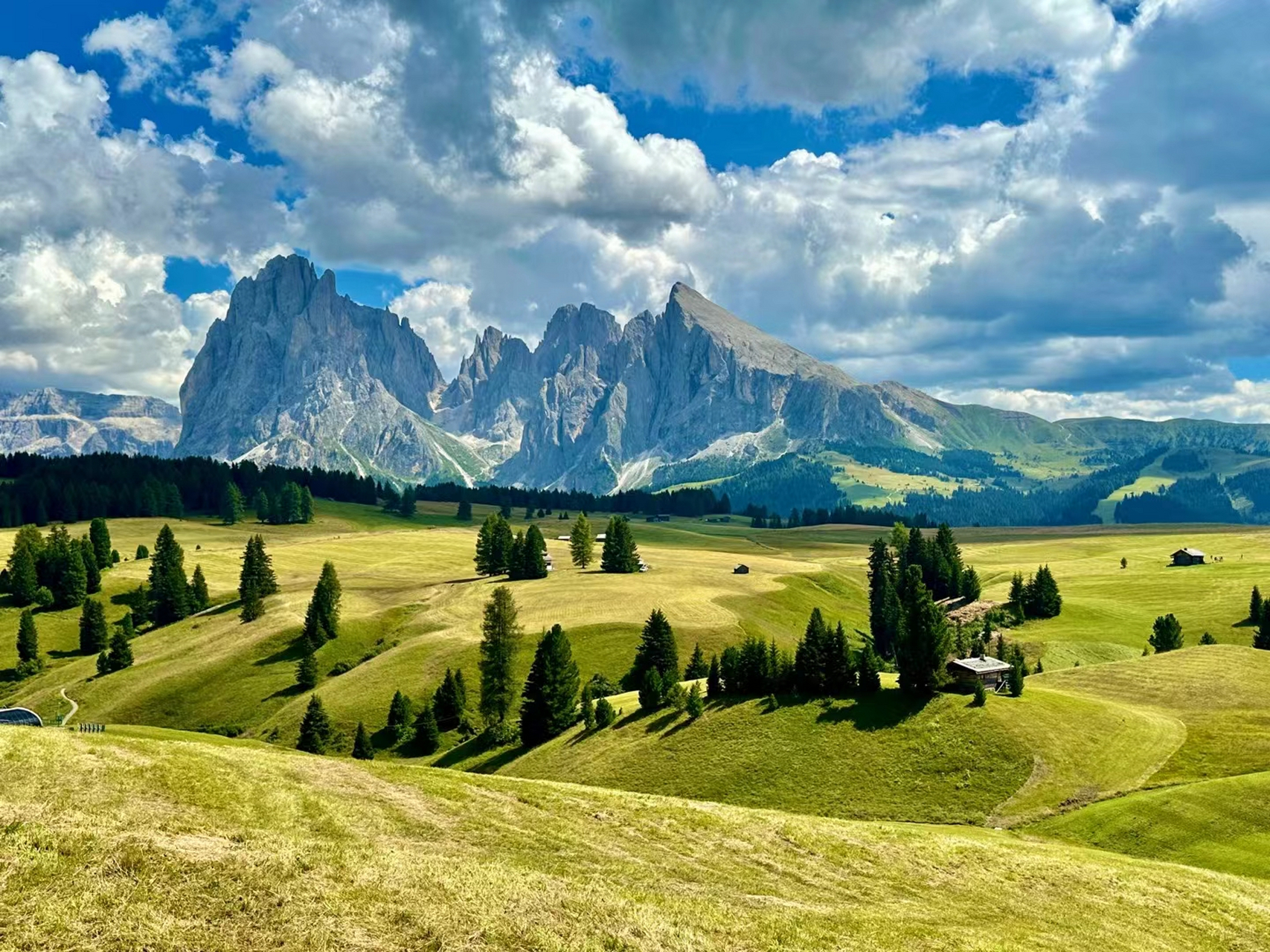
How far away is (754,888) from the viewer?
3406 cm

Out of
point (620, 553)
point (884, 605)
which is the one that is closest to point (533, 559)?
point (620, 553)

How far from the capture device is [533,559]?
167250 mm

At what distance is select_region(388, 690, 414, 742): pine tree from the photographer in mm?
93938

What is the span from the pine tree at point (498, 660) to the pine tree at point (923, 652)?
4370cm

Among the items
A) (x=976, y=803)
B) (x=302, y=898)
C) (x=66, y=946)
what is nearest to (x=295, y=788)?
(x=302, y=898)

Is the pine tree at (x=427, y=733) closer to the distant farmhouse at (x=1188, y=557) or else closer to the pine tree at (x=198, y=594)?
the pine tree at (x=198, y=594)

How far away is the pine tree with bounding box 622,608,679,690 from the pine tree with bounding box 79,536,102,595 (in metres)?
113

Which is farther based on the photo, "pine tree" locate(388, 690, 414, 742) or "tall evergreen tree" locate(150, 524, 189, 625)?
"tall evergreen tree" locate(150, 524, 189, 625)

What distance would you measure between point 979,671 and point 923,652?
7.66 meters

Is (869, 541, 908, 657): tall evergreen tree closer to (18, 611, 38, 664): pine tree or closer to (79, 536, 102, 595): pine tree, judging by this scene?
(18, 611, 38, 664): pine tree

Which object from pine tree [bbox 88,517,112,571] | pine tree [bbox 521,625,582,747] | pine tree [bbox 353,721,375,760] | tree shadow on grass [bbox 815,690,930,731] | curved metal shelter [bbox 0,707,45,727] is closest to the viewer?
curved metal shelter [bbox 0,707,45,727]

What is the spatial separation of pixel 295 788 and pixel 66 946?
641 inches

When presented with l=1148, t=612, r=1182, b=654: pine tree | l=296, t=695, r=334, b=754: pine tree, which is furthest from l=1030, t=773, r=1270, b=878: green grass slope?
l=296, t=695, r=334, b=754: pine tree

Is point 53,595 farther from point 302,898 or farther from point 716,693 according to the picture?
point 302,898
